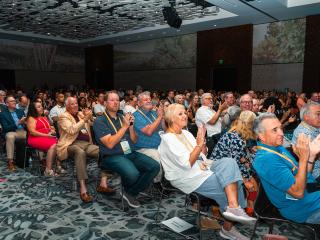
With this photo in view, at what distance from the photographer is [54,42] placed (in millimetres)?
19875

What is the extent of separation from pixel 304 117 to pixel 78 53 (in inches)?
835

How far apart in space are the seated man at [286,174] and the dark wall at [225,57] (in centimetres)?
1282

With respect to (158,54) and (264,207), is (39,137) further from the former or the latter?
(158,54)

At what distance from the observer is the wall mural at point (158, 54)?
16672 mm

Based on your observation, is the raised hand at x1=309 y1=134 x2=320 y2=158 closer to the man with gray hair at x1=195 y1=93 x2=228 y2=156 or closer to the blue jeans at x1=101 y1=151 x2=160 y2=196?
the blue jeans at x1=101 y1=151 x2=160 y2=196

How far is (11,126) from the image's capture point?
5531mm

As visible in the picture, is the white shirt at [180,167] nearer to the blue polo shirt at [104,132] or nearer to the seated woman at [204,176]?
the seated woman at [204,176]

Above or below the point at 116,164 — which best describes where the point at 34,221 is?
below

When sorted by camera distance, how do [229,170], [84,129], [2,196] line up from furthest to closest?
[84,129] → [2,196] → [229,170]

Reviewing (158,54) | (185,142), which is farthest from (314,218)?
(158,54)

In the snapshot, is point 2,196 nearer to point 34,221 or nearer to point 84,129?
point 34,221

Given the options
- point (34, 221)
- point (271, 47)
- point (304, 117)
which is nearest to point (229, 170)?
point (304, 117)

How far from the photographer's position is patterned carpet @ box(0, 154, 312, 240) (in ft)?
9.73

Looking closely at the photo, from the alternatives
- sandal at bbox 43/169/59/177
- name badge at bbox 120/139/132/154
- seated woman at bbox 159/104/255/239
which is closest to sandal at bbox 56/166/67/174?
sandal at bbox 43/169/59/177
